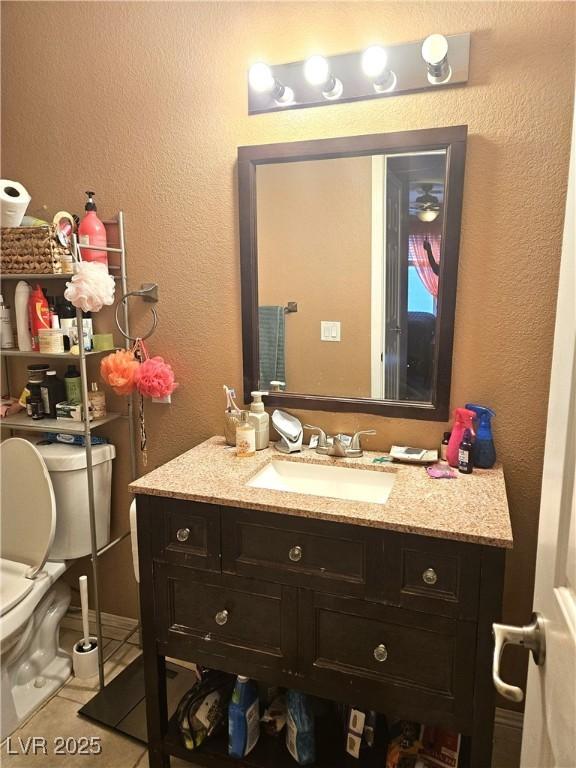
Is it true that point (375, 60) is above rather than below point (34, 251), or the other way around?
above

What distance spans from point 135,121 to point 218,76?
1.16 ft

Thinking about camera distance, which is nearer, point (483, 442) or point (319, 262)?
point (483, 442)

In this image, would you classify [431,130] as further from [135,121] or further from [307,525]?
[307,525]

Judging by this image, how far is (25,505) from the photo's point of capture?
194 centimetres

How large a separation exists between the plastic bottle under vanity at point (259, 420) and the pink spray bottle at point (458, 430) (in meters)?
0.59

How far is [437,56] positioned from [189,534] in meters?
1.47

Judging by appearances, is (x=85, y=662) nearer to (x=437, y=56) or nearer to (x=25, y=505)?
(x=25, y=505)

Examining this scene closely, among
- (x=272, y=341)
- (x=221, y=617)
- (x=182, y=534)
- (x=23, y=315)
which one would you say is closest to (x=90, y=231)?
(x=23, y=315)

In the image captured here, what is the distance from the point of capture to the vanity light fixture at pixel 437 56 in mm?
1422

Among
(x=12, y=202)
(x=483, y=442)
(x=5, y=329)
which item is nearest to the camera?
(x=483, y=442)

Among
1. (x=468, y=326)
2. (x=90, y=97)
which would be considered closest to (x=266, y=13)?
(x=90, y=97)

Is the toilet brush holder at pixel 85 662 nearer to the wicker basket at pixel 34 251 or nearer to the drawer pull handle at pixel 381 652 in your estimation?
the drawer pull handle at pixel 381 652

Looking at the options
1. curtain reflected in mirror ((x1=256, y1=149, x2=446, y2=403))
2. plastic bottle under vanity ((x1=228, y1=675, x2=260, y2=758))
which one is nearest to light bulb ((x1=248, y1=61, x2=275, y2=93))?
curtain reflected in mirror ((x1=256, y1=149, x2=446, y2=403))

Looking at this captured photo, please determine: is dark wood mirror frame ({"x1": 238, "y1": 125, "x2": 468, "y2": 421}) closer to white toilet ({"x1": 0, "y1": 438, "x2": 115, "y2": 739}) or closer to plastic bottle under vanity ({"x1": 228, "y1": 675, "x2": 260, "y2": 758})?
white toilet ({"x1": 0, "y1": 438, "x2": 115, "y2": 739})
